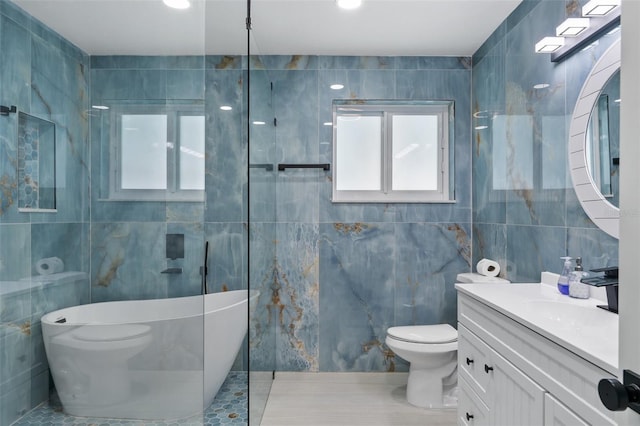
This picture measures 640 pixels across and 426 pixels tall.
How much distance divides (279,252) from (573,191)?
1984 mm

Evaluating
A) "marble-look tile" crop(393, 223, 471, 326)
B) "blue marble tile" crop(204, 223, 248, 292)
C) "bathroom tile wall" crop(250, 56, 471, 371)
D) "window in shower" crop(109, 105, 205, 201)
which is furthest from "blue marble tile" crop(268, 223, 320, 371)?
"window in shower" crop(109, 105, 205, 201)

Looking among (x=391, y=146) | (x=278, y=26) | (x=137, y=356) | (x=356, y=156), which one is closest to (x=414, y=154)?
(x=391, y=146)

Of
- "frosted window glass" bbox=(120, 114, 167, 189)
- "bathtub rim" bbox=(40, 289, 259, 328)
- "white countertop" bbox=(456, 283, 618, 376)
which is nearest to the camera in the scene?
"white countertop" bbox=(456, 283, 618, 376)

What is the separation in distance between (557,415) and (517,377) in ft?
0.71

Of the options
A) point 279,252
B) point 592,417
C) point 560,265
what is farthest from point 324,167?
point 592,417

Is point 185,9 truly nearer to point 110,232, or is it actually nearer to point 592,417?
point 110,232

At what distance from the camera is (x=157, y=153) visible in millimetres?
1674

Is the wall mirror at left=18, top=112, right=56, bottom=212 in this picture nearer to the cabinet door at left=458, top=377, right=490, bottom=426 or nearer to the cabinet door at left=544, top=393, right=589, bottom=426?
the cabinet door at left=544, top=393, right=589, bottom=426

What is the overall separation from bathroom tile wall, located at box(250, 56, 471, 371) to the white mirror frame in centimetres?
129

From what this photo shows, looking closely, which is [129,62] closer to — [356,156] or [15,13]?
[15,13]

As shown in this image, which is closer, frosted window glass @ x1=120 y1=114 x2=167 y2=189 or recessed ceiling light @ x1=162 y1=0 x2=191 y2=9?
frosted window glass @ x1=120 y1=114 x2=167 y2=189

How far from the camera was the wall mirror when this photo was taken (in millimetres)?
1248

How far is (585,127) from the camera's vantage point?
172 centimetres

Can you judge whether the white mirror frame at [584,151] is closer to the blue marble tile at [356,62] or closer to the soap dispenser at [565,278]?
the soap dispenser at [565,278]
